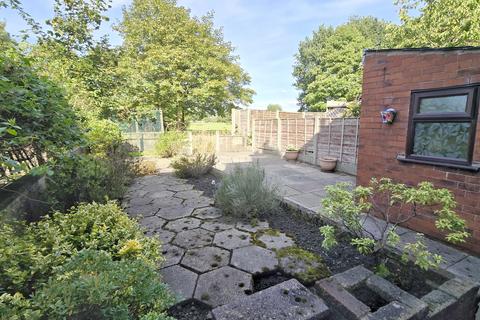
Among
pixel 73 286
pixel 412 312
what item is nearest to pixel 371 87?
pixel 412 312

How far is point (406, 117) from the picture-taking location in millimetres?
2799

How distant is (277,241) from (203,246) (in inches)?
32.2

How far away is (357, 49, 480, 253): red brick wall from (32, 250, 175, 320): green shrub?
2931 mm

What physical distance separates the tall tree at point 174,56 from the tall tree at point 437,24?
8.56m

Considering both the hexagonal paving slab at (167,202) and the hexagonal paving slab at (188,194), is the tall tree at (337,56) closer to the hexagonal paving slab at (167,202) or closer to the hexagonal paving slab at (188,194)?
the hexagonal paving slab at (188,194)

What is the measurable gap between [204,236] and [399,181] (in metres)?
2.54

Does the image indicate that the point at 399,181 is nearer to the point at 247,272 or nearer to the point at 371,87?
the point at 371,87

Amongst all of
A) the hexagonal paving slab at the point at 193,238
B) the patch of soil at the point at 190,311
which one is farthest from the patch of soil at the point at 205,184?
the patch of soil at the point at 190,311

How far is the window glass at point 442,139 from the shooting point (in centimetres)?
235

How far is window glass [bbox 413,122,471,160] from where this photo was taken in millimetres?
2354

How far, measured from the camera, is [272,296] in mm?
1566

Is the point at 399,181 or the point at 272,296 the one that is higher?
the point at 399,181

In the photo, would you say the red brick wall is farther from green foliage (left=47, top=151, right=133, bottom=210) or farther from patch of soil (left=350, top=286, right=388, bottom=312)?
green foliage (left=47, top=151, right=133, bottom=210)

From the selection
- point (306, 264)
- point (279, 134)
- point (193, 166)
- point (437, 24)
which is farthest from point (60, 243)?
point (437, 24)
